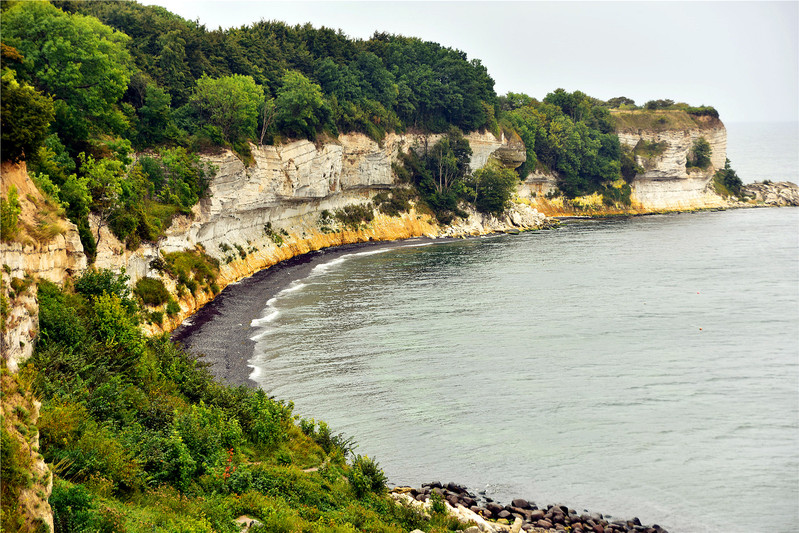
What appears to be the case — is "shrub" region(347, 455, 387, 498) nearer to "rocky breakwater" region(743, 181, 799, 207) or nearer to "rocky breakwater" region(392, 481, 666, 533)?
"rocky breakwater" region(392, 481, 666, 533)

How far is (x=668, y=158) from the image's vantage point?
493 feet

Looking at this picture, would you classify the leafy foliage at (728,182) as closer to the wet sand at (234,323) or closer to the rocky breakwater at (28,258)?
the wet sand at (234,323)

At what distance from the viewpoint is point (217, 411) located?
26156 mm

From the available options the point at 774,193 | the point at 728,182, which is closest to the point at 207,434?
the point at 728,182

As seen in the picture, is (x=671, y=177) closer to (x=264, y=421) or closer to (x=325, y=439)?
(x=325, y=439)

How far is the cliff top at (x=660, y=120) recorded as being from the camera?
15700cm

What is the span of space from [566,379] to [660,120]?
13655 cm

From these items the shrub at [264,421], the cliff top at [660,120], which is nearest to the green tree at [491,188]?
the cliff top at [660,120]

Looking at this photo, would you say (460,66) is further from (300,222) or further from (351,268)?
(351,268)

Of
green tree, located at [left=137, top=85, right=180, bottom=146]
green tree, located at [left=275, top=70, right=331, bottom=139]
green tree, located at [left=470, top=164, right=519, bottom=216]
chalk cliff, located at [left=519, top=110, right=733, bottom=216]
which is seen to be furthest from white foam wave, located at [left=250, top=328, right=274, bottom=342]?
chalk cliff, located at [left=519, top=110, right=733, bottom=216]

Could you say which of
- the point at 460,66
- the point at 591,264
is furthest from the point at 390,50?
the point at 591,264

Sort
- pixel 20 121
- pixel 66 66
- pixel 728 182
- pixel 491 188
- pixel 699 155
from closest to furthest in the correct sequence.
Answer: pixel 20 121
pixel 66 66
pixel 491 188
pixel 699 155
pixel 728 182

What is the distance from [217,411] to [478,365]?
20014mm

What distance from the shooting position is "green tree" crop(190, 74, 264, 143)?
70938mm
